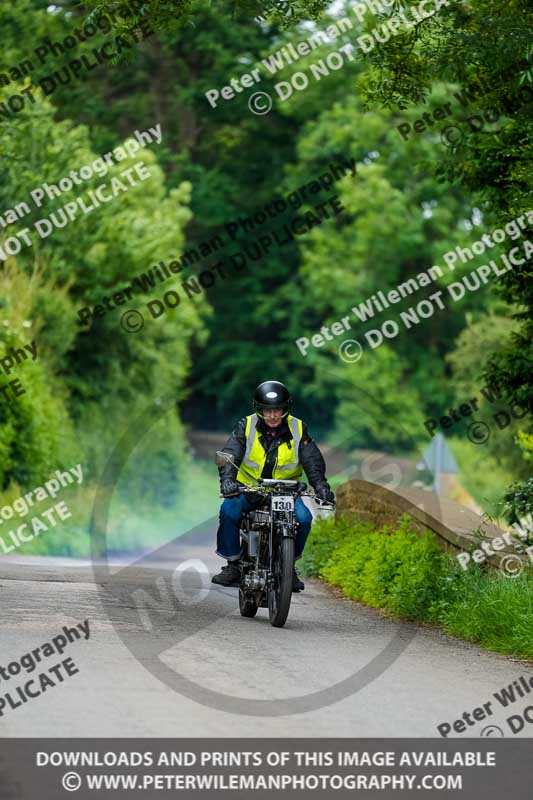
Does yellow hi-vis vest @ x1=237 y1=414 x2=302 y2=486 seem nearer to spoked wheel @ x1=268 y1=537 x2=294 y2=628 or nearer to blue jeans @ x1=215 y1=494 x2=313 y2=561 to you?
blue jeans @ x1=215 y1=494 x2=313 y2=561

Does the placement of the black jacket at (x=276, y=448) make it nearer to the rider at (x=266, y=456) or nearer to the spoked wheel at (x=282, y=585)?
the rider at (x=266, y=456)

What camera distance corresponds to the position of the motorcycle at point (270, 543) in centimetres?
1180

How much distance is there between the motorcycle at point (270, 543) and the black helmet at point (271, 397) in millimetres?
512

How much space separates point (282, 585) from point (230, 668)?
2133 mm

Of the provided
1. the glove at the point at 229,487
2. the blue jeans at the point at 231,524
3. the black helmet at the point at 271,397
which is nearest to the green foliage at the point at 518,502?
the blue jeans at the point at 231,524

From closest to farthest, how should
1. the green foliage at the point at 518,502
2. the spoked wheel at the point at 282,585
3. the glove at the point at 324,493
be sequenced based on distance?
the spoked wheel at the point at 282,585
the glove at the point at 324,493
the green foliage at the point at 518,502

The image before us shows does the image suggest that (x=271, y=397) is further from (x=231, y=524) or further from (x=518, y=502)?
(x=518, y=502)

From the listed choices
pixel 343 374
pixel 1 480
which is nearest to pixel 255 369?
pixel 343 374

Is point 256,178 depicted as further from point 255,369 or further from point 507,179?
point 507,179

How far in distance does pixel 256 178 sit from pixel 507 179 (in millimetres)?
44398

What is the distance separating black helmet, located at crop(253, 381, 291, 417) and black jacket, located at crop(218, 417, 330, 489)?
0.19 meters

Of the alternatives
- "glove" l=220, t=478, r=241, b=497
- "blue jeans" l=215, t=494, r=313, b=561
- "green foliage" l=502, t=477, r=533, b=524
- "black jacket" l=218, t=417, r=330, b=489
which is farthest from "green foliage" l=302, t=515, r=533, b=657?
"glove" l=220, t=478, r=241, b=497

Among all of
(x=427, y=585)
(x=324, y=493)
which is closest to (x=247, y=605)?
(x=324, y=493)
